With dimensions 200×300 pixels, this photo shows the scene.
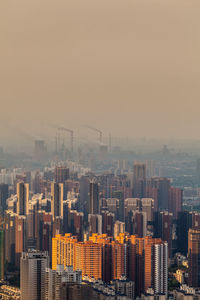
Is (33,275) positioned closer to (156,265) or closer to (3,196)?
(156,265)

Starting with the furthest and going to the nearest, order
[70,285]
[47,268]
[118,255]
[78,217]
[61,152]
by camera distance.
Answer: [61,152] < [78,217] < [118,255] < [47,268] < [70,285]

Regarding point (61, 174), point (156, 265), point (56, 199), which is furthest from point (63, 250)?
point (61, 174)

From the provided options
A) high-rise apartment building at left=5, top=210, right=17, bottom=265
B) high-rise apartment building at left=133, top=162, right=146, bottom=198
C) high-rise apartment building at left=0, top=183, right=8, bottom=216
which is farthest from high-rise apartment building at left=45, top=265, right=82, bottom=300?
high-rise apartment building at left=133, top=162, right=146, bottom=198

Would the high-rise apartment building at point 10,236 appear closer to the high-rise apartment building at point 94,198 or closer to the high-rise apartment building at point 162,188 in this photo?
the high-rise apartment building at point 94,198

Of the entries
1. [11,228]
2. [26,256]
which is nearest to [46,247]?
[11,228]

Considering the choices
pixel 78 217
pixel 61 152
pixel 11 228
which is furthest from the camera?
pixel 61 152

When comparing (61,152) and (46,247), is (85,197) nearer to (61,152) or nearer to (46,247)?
(61,152)

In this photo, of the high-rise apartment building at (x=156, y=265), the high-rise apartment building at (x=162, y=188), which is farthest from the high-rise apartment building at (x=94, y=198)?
the high-rise apartment building at (x=156, y=265)
